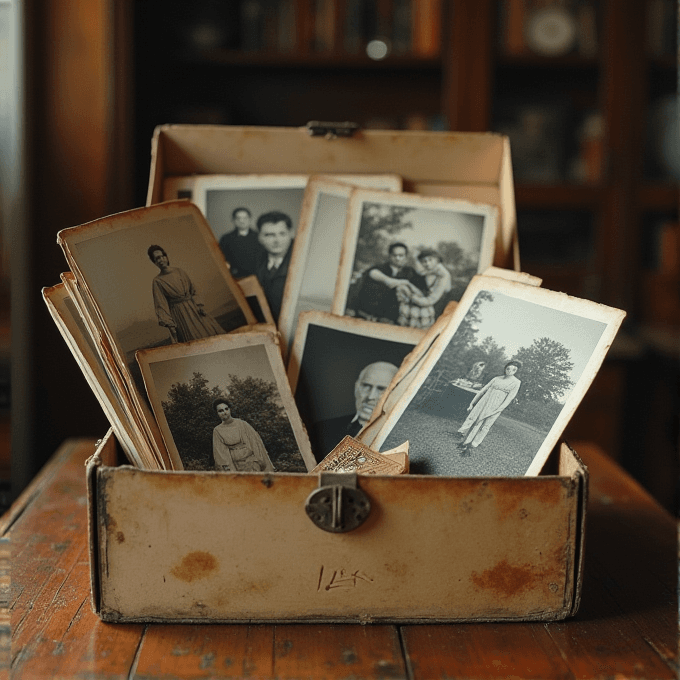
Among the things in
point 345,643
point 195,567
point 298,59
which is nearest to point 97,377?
point 195,567

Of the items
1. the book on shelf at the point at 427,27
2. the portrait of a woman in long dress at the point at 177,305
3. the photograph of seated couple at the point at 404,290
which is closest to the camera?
the portrait of a woman in long dress at the point at 177,305

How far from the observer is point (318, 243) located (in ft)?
3.35

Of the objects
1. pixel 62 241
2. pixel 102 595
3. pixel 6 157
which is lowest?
pixel 102 595

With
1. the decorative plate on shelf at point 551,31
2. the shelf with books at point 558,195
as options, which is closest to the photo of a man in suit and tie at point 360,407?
the shelf with books at point 558,195

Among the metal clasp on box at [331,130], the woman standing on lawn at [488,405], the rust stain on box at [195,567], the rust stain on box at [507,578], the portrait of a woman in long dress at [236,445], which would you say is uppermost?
the metal clasp on box at [331,130]

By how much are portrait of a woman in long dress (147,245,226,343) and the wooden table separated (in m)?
0.27

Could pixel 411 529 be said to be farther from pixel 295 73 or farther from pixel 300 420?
pixel 295 73

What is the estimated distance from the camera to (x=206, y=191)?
3.38 ft

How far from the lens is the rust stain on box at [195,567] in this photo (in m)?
0.64

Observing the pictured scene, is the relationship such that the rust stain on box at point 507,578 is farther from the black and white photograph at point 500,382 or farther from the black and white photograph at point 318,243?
the black and white photograph at point 318,243

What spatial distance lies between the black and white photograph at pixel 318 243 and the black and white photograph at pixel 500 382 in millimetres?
207

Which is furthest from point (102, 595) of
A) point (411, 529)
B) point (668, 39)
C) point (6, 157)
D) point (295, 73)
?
point (668, 39)

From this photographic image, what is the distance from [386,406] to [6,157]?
1636mm

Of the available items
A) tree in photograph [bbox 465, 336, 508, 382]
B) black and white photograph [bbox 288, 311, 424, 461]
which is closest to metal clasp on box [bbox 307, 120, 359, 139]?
black and white photograph [bbox 288, 311, 424, 461]
